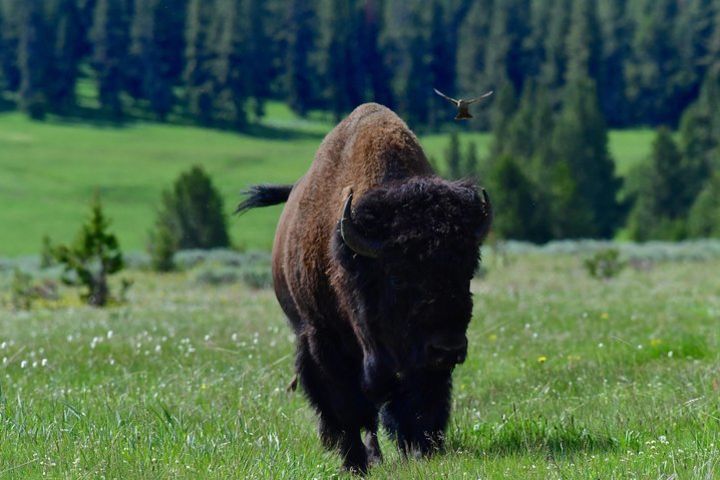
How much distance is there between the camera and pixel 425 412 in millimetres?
6746

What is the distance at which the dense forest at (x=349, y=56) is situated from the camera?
125 m

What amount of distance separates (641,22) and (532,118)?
53.7 m

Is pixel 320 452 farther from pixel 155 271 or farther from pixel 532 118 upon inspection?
pixel 532 118

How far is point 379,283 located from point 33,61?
12020cm

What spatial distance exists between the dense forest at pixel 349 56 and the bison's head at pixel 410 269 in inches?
3724

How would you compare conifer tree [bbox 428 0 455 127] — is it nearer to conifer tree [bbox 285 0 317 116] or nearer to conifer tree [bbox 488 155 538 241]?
conifer tree [bbox 285 0 317 116]

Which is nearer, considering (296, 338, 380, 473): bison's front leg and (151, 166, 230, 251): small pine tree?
(296, 338, 380, 473): bison's front leg

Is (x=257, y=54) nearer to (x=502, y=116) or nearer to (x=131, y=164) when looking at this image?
(x=131, y=164)

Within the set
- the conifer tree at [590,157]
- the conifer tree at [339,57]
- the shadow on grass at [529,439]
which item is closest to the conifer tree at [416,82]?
the conifer tree at [339,57]

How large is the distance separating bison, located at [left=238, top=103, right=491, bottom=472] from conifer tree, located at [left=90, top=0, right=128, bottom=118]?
396ft

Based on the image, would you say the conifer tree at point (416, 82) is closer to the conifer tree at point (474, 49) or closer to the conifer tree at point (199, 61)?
the conifer tree at point (474, 49)

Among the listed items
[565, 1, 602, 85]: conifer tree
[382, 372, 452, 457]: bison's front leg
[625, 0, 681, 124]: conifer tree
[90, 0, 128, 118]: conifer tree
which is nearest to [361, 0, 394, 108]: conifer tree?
[565, 1, 602, 85]: conifer tree

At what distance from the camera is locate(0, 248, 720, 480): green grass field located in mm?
5559

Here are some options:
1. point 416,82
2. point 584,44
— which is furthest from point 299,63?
point 584,44
